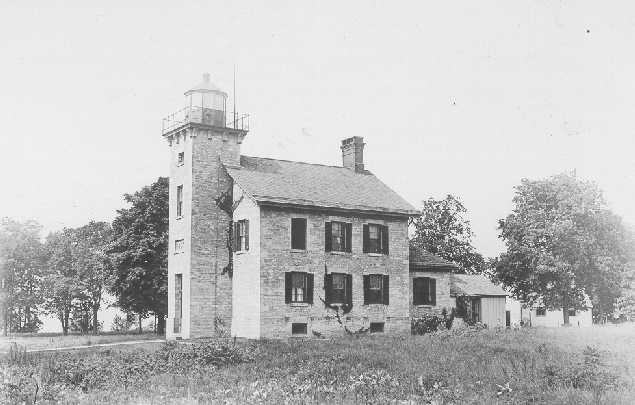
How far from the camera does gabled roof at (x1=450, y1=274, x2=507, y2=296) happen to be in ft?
127

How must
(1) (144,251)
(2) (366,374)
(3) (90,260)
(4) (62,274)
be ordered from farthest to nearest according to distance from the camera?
(4) (62,274), (3) (90,260), (1) (144,251), (2) (366,374)

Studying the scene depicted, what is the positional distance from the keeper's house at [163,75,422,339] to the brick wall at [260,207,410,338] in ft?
0.15

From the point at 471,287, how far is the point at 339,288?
10562mm

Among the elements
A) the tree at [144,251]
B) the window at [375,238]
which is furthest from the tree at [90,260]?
the window at [375,238]

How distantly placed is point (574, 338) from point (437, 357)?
7.61 meters

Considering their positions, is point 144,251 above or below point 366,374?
above

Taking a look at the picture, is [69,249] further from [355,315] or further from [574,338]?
[574,338]

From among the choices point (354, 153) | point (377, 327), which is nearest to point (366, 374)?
point (377, 327)

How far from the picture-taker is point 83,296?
60.6 metres

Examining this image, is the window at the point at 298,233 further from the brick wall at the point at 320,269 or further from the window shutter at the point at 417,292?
the window shutter at the point at 417,292

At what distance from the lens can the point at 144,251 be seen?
137ft

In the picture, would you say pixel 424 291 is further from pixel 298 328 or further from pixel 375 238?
pixel 298 328

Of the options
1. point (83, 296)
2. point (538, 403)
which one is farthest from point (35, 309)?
point (538, 403)

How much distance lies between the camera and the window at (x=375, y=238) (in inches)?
1319
